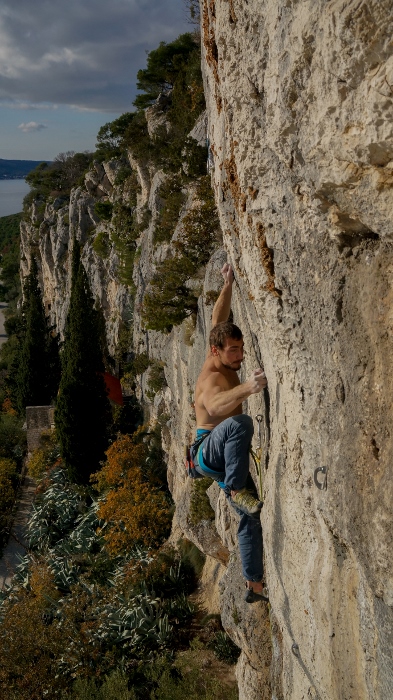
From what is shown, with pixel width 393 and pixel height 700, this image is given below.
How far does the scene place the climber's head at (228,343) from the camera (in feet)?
16.1

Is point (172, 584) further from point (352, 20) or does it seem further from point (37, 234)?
point (37, 234)

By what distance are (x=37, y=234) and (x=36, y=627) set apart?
3958 centimetres

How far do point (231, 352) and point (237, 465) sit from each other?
46.0 inches

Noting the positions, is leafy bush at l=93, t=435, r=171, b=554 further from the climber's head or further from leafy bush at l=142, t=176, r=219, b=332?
the climber's head

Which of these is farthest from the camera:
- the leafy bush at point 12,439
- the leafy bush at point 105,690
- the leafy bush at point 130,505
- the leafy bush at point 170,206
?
the leafy bush at point 12,439

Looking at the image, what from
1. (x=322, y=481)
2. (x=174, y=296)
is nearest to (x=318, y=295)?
(x=322, y=481)

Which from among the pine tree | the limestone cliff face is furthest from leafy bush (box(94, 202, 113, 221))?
the pine tree

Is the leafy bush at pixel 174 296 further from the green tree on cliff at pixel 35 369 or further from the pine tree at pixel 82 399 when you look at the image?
the green tree on cliff at pixel 35 369

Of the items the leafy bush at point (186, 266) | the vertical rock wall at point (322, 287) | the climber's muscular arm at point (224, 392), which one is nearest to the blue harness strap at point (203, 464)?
the climber's muscular arm at point (224, 392)

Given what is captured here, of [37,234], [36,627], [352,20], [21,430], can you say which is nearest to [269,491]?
[352,20]

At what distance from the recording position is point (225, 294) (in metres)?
5.71

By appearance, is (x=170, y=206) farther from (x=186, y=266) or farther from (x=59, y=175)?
(x=59, y=175)

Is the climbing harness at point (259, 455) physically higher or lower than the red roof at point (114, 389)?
higher

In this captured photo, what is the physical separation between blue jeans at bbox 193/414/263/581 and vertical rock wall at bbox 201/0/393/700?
58cm
